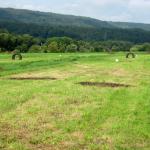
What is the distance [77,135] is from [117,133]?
1172 millimetres

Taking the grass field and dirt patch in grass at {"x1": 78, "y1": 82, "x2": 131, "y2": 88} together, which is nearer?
the grass field

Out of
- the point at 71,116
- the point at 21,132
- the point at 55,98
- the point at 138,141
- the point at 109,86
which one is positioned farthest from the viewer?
the point at 109,86

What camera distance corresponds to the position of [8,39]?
104m

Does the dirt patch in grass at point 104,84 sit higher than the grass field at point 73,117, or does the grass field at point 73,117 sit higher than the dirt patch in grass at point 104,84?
the grass field at point 73,117

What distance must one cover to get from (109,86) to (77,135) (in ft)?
42.2

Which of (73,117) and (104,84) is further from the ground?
(73,117)

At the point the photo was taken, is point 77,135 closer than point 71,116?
Yes

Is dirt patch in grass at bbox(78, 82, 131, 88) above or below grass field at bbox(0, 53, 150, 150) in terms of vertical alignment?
below

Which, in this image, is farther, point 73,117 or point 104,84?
point 104,84

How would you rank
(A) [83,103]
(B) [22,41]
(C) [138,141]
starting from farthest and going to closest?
(B) [22,41]
(A) [83,103]
(C) [138,141]

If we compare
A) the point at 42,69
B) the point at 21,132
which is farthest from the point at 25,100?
the point at 42,69

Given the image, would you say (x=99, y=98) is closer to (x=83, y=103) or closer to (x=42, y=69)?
(x=83, y=103)

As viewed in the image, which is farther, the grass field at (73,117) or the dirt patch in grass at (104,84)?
the dirt patch in grass at (104,84)

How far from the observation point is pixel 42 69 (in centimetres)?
3862
